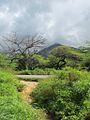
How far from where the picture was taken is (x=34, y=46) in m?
48.7

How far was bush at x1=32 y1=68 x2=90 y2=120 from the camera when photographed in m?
16.7

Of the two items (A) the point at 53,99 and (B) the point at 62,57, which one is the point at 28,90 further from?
(B) the point at 62,57

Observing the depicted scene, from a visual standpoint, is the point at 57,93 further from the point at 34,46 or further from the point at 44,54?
the point at 44,54

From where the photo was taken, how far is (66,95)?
59.8ft

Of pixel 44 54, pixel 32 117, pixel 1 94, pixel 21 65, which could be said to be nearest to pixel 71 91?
pixel 1 94

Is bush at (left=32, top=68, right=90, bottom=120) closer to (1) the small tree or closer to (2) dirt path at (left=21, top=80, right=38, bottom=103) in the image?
(2) dirt path at (left=21, top=80, right=38, bottom=103)

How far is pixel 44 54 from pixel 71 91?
47018mm

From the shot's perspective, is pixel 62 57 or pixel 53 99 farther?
pixel 62 57

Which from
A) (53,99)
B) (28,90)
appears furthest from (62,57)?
(53,99)

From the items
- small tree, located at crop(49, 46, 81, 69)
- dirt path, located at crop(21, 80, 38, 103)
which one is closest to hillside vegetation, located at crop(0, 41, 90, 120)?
dirt path, located at crop(21, 80, 38, 103)

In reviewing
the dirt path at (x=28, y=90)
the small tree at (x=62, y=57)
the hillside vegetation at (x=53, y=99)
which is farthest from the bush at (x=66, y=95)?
the small tree at (x=62, y=57)

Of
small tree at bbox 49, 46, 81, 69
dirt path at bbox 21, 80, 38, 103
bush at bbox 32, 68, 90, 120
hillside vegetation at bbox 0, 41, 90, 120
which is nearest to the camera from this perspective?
hillside vegetation at bbox 0, 41, 90, 120

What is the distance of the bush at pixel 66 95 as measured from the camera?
16.7 meters

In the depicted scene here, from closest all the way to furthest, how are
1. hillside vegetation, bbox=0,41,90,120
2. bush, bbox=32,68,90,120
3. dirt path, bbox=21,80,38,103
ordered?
hillside vegetation, bbox=0,41,90,120 → bush, bbox=32,68,90,120 → dirt path, bbox=21,80,38,103
